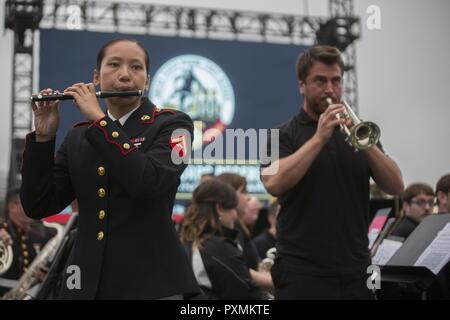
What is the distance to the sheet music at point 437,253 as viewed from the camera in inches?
127

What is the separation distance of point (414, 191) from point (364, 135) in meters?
3.14

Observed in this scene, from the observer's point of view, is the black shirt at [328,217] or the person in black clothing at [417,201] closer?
the black shirt at [328,217]

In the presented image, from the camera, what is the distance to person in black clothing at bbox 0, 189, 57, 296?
5.78 m

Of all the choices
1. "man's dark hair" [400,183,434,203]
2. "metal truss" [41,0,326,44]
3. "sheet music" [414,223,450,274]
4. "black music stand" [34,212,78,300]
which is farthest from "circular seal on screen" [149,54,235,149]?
"sheet music" [414,223,450,274]

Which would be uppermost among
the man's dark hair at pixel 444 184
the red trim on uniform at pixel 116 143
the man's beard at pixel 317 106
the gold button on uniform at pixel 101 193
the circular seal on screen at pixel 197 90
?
the circular seal on screen at pixel 197 90

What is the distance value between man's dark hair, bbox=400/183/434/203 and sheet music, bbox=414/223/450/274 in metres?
2.68

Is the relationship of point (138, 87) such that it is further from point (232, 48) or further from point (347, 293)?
point (232, 48)

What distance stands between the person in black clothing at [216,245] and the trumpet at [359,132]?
4.72 feet

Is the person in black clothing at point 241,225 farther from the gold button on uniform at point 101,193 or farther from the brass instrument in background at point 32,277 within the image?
the gold button on uniform at point 101,193

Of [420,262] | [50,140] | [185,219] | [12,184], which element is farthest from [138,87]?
[12,184]

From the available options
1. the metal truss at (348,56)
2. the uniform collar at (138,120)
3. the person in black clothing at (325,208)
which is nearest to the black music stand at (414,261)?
the person in black clothing at (325,208)

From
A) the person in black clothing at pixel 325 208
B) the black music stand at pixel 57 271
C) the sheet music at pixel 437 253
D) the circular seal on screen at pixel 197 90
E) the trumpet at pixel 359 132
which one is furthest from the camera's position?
the circular seal on screen at pixel 197 90

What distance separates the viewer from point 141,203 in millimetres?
2232

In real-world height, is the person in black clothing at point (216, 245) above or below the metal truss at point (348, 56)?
below
